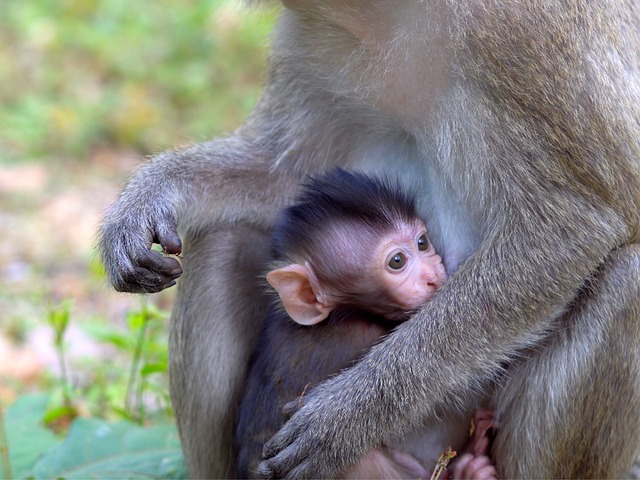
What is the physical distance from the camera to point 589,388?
3.32 metres

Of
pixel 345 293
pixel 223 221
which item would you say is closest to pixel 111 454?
pixel 223 221

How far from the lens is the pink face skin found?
359cm

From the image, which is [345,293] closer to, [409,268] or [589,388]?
[409,268]

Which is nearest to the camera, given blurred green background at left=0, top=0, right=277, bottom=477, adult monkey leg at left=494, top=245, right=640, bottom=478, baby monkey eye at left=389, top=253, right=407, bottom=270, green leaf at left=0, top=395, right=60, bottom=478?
adult monkey leg at left=494, top=245, right=640, bottom=478

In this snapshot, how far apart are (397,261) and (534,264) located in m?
0.50

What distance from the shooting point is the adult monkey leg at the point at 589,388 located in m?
3.29

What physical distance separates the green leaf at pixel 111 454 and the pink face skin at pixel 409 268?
1.30 m

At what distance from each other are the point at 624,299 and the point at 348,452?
41.9 inches

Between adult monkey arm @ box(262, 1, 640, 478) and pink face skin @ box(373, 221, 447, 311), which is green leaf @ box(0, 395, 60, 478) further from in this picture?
pink face skin @ box(373, 221, 447, 311)

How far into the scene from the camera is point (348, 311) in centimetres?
366

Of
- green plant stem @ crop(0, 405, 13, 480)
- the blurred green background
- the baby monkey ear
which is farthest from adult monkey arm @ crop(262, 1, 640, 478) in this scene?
the blurred green background

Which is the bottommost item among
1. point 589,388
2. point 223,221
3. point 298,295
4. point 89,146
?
point 89,146

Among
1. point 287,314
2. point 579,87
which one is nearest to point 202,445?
point 287,314

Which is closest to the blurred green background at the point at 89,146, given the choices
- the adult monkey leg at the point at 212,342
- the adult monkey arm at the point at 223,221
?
the adult monkey arm at the point at 223,221
